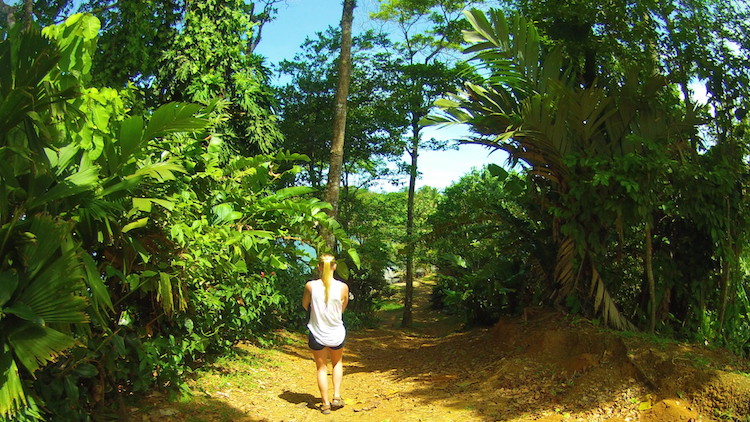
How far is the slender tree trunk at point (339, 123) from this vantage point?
10555mm

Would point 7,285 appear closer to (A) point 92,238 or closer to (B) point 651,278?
(A) point 92,238

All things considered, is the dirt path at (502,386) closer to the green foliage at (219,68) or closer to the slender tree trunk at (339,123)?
the slender tree trunk at (339,123)

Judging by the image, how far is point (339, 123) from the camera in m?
10.6

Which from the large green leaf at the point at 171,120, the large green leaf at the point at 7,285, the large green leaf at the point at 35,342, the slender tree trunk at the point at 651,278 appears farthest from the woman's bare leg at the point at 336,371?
the slender tree trunk at the point at 651,278

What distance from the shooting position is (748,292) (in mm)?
7898

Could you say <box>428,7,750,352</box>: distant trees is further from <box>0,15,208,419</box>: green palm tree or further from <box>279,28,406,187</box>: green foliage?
<box>279,28,406,187</box>: green foliage

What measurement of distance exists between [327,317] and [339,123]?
18.9 ft

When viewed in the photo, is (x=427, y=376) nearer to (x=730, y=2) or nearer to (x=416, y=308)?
(x=730, y=2)

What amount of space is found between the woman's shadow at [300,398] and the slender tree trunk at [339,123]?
4.22 m

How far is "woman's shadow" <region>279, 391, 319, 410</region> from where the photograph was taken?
233 inches

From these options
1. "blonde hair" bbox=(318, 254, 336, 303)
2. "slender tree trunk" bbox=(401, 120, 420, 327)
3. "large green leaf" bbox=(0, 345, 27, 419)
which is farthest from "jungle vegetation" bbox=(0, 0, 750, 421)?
"slender tree trunk" bbox=(401, 120, 420, 327)

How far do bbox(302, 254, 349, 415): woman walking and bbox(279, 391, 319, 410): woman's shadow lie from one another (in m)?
0.39

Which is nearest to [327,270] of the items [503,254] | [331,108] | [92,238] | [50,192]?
[92,238]

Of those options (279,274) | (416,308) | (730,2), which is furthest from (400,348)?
(416,308)
